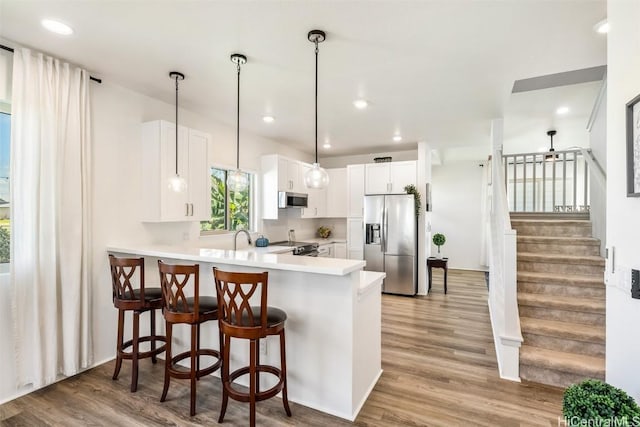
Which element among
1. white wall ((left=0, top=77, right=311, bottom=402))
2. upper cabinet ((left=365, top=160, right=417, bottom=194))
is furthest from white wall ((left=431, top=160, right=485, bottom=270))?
white wall ((left=0, top=77, right=311, bottom=402))

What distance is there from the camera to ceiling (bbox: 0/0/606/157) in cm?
198

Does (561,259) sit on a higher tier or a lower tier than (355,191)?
lower

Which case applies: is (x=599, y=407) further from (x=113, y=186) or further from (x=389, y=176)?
(x=389, y=176)

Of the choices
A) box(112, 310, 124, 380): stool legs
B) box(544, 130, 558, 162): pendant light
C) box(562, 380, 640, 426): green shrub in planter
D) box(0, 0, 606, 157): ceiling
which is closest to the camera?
box(562, 380, 640, 426): green shrub in planter

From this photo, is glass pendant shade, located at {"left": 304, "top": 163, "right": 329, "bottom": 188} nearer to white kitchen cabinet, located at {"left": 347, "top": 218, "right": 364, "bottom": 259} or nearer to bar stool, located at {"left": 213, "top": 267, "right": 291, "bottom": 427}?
bar stool, located at {"left": 213, "top": 267, "right": 291, "bottom": 427}

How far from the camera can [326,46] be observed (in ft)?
7.95

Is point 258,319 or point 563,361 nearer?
point 258,319

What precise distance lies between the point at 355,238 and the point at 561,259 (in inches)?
132

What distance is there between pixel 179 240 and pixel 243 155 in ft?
5.56

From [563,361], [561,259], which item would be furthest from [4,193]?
[561,259]

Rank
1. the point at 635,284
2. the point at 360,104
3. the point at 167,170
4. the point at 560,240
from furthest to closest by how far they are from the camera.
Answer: the point at 560,240 → the point at 360,104 → the point at 167,170 → the point at 635,284

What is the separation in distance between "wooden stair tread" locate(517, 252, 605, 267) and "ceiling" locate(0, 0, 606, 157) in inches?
71.7

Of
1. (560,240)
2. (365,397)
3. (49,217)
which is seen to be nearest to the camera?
(365,397)

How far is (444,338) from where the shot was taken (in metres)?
3.67
